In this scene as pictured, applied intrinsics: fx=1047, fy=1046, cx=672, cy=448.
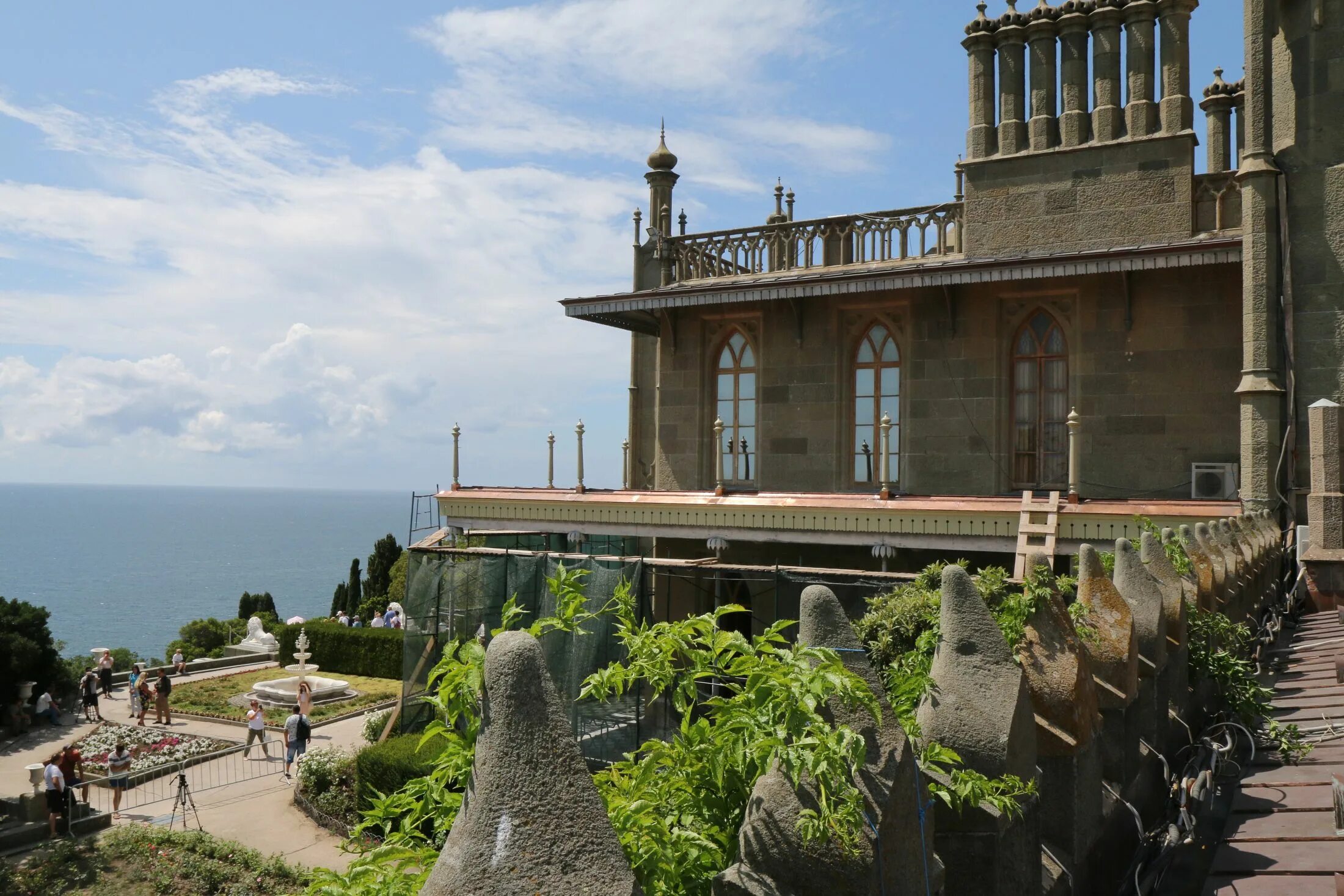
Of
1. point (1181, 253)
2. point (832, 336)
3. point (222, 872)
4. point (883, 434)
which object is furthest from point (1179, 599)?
point (832, 336)

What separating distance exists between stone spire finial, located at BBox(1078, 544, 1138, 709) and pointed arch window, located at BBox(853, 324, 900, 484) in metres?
17.1

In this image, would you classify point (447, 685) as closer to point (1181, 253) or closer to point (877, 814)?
point (877, 814)

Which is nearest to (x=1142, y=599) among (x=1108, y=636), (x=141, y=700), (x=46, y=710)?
(x=1108, y=636)

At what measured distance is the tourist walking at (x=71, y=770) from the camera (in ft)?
66.3

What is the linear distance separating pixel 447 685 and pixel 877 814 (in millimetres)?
1402

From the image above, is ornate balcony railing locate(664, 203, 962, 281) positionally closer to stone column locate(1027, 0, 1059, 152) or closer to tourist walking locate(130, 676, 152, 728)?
stone column locate(1027, 0, 1059, 152)

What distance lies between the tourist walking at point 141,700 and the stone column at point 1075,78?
2668 cm

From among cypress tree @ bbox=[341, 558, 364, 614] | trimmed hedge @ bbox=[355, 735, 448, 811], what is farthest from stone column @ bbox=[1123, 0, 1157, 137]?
cypress tree @ bbox=[341, 558, 364, 614]

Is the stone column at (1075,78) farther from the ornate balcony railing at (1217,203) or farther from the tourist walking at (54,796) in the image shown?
the tourist walking at (54,796)

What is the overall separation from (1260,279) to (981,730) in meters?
15.9

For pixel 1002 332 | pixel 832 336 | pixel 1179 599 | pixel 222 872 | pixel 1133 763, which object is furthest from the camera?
pixel 832 336

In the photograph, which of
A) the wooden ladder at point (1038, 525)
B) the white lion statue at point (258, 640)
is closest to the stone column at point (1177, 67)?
the wooden ladder at point (1038, 525)

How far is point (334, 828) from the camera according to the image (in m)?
19.9

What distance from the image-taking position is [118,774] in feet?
70.9
